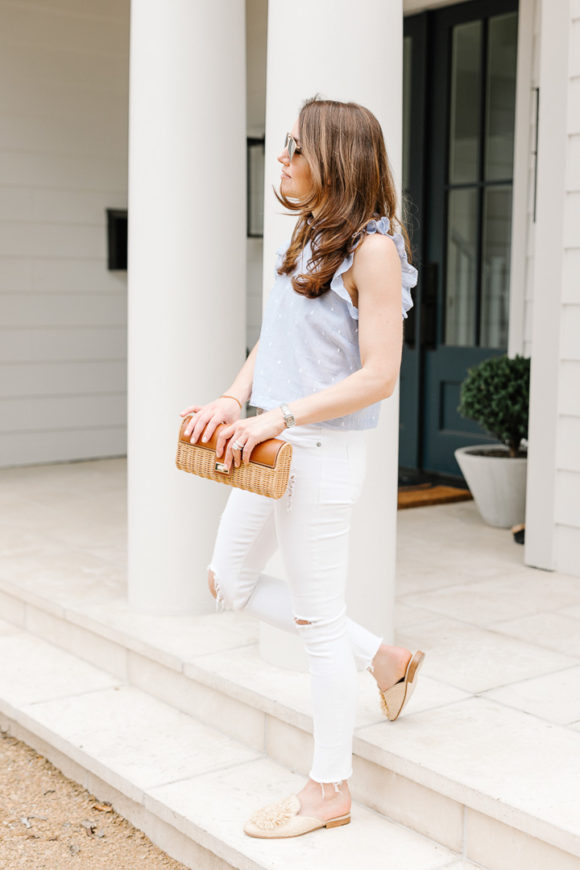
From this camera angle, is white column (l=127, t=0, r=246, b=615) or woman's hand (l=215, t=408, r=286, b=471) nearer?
woman's hand (l=215, t=408, r=286, b=471)

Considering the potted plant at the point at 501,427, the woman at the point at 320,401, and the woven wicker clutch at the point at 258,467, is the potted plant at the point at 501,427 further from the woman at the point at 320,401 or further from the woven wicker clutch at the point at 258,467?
the woven wicker clutch at the point at 258,467

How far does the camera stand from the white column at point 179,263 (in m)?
3.29

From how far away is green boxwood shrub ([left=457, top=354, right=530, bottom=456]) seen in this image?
458cm

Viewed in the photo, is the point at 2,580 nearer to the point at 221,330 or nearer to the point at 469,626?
the point at 221,330

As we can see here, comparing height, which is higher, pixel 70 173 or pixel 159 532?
pixel 70 173

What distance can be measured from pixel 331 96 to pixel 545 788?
1.69 meters

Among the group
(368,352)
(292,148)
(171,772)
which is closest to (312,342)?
(368,352)

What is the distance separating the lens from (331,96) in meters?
2.75

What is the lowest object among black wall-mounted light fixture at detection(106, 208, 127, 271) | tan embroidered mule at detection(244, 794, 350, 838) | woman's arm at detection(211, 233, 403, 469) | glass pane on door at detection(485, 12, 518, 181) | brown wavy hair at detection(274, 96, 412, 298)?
tan embroidered mule at detection(244, 794, 350, 838)

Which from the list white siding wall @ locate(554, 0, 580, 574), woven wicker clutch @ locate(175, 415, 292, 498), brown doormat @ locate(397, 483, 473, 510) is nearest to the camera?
woven wicker clutch @ locate(175, 415, 292, 498)

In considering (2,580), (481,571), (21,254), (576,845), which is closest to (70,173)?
(21,254)

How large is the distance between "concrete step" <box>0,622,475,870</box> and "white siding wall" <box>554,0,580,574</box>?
5.52ft

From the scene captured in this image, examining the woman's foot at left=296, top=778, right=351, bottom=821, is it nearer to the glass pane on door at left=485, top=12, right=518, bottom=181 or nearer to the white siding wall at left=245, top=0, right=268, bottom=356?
the glass pane on door at left=485, top=12, right=518, bottom=181

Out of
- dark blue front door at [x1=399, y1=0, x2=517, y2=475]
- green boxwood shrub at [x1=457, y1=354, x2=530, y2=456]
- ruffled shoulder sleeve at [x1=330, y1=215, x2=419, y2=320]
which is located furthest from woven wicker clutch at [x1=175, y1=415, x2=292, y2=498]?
dark blue front door at [x1=399, y1=0, x2=517, y2=475]
